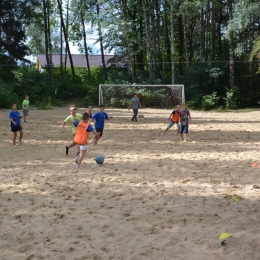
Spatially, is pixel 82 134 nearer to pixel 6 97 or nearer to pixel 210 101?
pixel 210 101

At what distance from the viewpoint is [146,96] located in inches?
1203

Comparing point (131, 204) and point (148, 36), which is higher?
point (148, 36)

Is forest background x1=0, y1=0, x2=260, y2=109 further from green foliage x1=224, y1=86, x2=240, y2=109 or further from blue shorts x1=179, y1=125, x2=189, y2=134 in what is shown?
blue shorts x1=179, y1=125, x2=189, y2=134

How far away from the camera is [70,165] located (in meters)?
9.79

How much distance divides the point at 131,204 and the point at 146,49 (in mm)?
31377

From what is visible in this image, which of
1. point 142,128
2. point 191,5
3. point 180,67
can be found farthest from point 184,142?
point 180,67

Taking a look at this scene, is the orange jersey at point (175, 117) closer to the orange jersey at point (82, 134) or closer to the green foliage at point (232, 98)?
the orange jersey at point (82, 134)

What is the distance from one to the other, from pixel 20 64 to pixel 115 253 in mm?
37396

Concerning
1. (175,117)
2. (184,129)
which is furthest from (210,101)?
(184,129)

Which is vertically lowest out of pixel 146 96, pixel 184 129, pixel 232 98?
pixel 184 129

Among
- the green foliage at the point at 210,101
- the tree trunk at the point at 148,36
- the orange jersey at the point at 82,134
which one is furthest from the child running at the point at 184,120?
the tree trunk at the point at 148,36

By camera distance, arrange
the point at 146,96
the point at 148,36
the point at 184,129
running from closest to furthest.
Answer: the point at 184,129 → the point at 146,96 → the point at 148,36

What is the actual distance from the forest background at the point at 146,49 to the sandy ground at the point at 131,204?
17.5 m

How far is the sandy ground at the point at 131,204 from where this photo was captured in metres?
4.66
